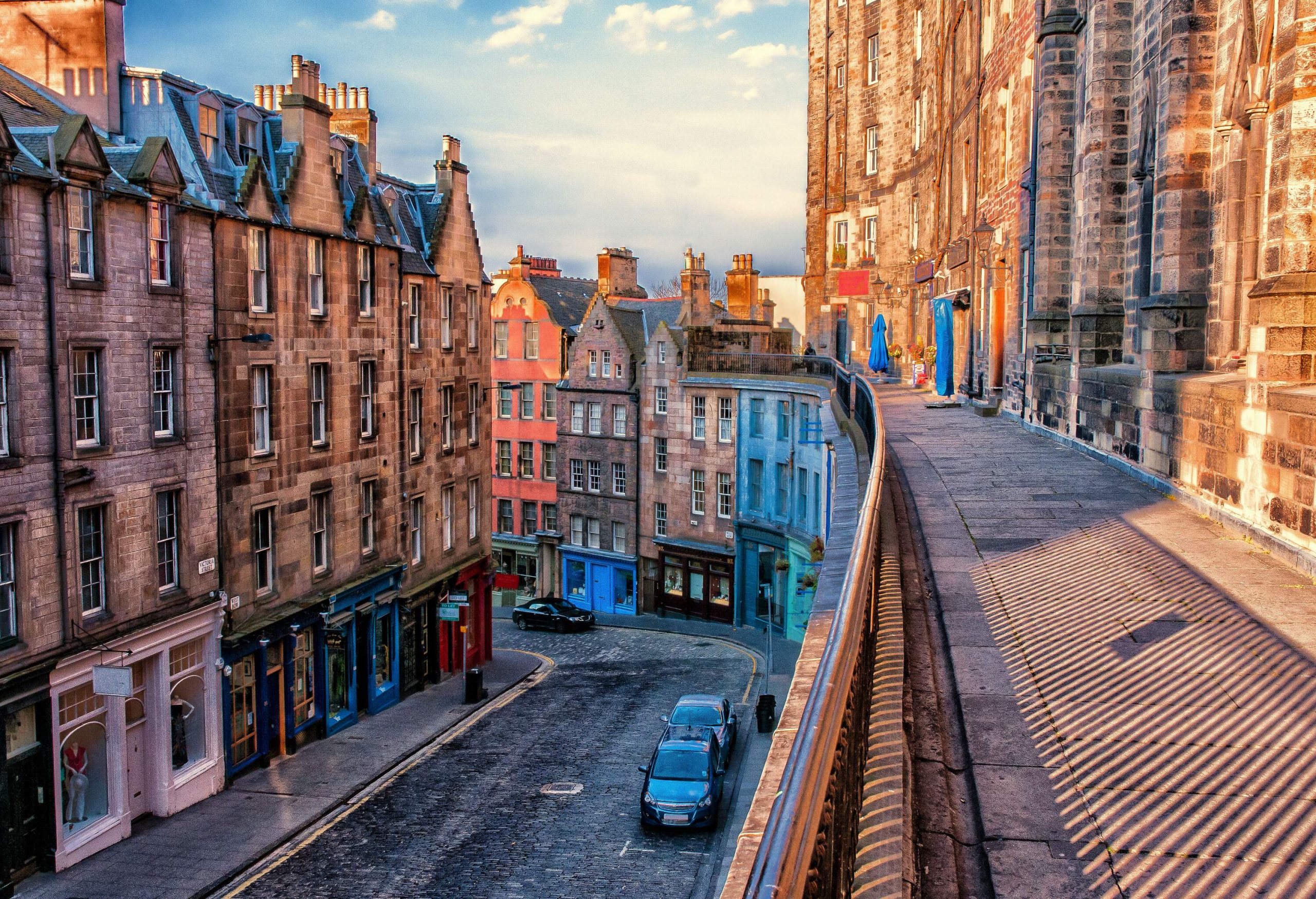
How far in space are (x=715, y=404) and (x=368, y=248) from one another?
1992cm

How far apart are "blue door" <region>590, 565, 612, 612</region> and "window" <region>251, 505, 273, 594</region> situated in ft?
87.4

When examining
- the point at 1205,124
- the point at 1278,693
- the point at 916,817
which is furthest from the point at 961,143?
the point at 916,817

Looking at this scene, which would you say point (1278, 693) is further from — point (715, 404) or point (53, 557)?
point (715, 404)

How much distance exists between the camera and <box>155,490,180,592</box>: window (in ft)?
73.8

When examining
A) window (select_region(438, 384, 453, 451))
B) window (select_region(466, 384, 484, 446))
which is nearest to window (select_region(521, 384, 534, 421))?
window (select_region(466, 384, 484, 446))

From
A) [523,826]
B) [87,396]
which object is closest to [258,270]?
[87,396]

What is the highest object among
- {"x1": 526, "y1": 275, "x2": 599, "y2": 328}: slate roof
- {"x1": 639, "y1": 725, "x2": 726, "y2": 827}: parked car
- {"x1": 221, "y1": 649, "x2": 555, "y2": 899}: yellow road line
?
{"x1": 526, "y1": 275, "x2": 599, "y2": 328}: slate roof

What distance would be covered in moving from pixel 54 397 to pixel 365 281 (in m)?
12.0

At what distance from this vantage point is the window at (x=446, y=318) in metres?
35.2

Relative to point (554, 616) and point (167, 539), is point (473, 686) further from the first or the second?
point (554, 616)

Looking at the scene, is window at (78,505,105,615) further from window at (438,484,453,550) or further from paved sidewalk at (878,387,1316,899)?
paved sidewalk at (878,387,1316,899)

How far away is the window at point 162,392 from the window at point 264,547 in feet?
11.5

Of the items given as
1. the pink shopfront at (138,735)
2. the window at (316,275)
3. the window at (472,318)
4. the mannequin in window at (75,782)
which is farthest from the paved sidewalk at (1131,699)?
the window at (472,318)

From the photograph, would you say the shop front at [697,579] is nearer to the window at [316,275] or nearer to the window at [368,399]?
the window at [368,399]
